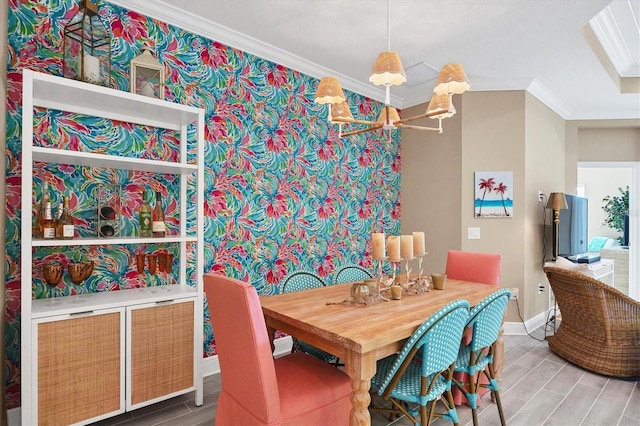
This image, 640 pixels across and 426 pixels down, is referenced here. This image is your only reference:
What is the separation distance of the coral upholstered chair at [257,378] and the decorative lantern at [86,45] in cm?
144

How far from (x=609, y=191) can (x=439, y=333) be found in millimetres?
7722

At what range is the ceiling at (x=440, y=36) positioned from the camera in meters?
2.69

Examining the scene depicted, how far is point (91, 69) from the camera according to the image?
221 centimetres

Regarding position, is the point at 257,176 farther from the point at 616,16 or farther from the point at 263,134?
the point at 616,16

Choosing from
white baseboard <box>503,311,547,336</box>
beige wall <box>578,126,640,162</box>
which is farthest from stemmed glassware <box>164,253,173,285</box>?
beige wall <box>578,126,640,162</box>

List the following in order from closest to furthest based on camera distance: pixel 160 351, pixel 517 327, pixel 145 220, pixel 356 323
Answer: pixel 356 323
pixel 160 351
pixel 145 220
pixel 517 327

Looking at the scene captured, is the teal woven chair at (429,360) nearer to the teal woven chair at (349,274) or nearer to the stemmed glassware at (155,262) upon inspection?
the teal woven chair at (349,274)

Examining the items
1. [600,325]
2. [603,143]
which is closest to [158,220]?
[600,325]

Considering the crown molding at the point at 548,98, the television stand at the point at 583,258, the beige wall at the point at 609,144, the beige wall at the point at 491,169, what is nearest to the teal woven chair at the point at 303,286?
the beige wall at the point at 491,169

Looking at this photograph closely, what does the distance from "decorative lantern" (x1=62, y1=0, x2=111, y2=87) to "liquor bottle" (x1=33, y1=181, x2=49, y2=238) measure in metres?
0.66

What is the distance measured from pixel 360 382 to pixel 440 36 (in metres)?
2.76

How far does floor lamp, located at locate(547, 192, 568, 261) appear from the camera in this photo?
163 inches

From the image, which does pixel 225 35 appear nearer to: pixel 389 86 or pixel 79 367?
pixel 389 86

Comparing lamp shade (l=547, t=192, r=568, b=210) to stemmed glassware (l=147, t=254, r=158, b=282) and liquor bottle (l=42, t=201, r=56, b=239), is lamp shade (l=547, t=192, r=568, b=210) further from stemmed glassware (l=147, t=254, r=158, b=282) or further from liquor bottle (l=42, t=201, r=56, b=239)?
liquor bottle (l=42, t=201, r=56, b=239)
